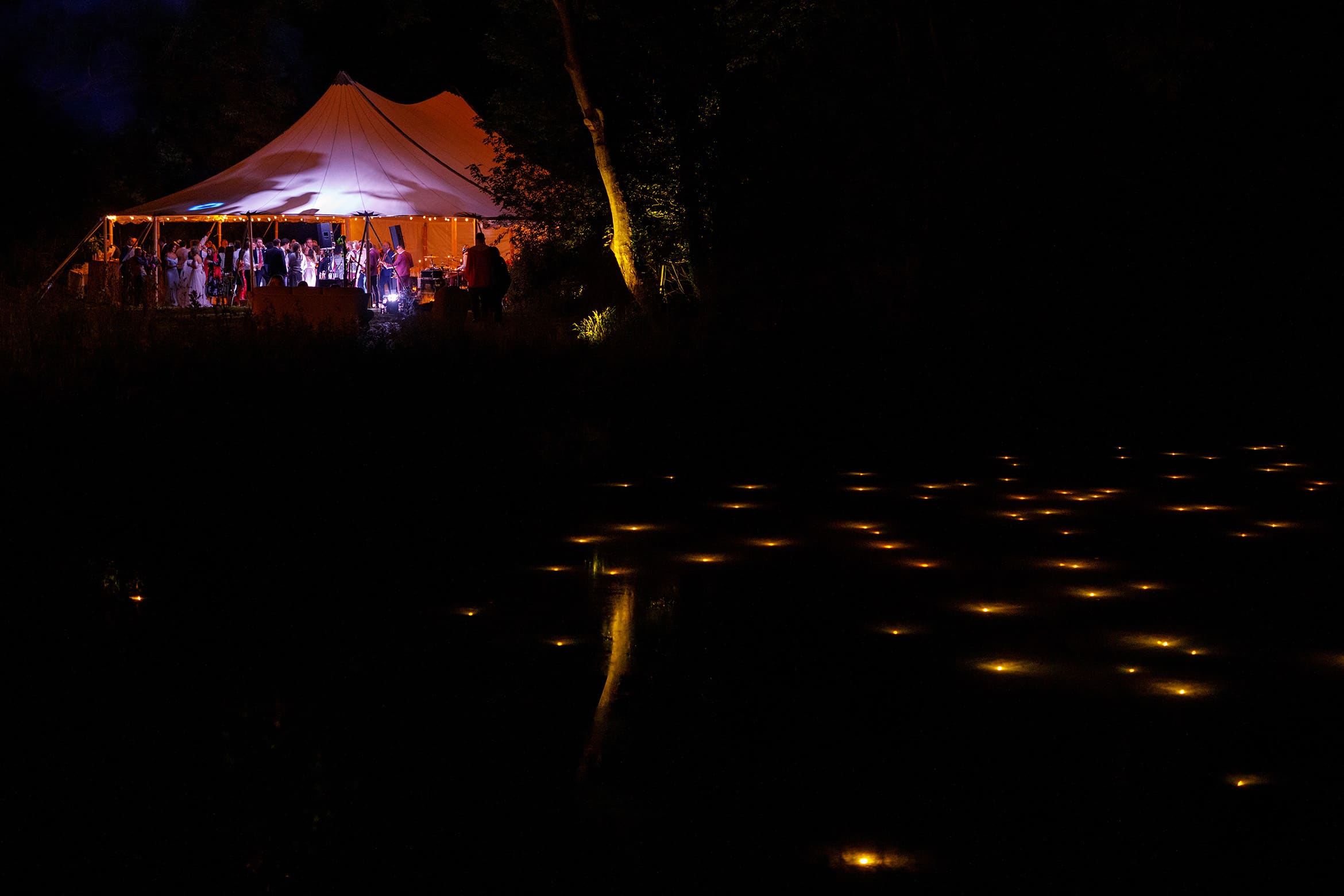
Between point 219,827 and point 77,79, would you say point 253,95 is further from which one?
point 219,827

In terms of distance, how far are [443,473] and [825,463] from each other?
8.80ft

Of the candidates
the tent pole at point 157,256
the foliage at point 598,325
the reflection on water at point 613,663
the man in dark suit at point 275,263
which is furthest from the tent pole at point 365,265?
the reflection on water at point 613,663

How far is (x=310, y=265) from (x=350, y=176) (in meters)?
2.77

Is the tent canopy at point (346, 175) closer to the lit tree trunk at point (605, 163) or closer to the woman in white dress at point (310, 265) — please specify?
the woman in white dress at point (310, 265)

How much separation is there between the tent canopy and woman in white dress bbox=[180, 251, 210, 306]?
0.77 metres

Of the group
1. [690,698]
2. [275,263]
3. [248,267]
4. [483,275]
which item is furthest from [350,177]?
[690,698]

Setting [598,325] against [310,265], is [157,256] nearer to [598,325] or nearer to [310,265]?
[310,265]

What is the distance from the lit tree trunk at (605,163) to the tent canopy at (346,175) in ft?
21.3

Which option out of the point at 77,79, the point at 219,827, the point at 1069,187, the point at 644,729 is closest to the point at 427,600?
the point at 644,729

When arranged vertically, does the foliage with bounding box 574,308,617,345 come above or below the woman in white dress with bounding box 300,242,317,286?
below

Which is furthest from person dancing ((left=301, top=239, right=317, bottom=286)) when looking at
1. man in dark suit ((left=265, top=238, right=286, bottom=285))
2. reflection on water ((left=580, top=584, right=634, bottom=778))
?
reflection on water ((left=580, top=584, right=634, bottom=778))

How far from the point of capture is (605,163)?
16453 millimetres

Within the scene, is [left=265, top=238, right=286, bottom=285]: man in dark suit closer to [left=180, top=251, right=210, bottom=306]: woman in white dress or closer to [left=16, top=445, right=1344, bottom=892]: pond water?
[left=180, top=251, right=210, bottom=306]: woman in white dress

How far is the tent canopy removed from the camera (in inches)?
865
